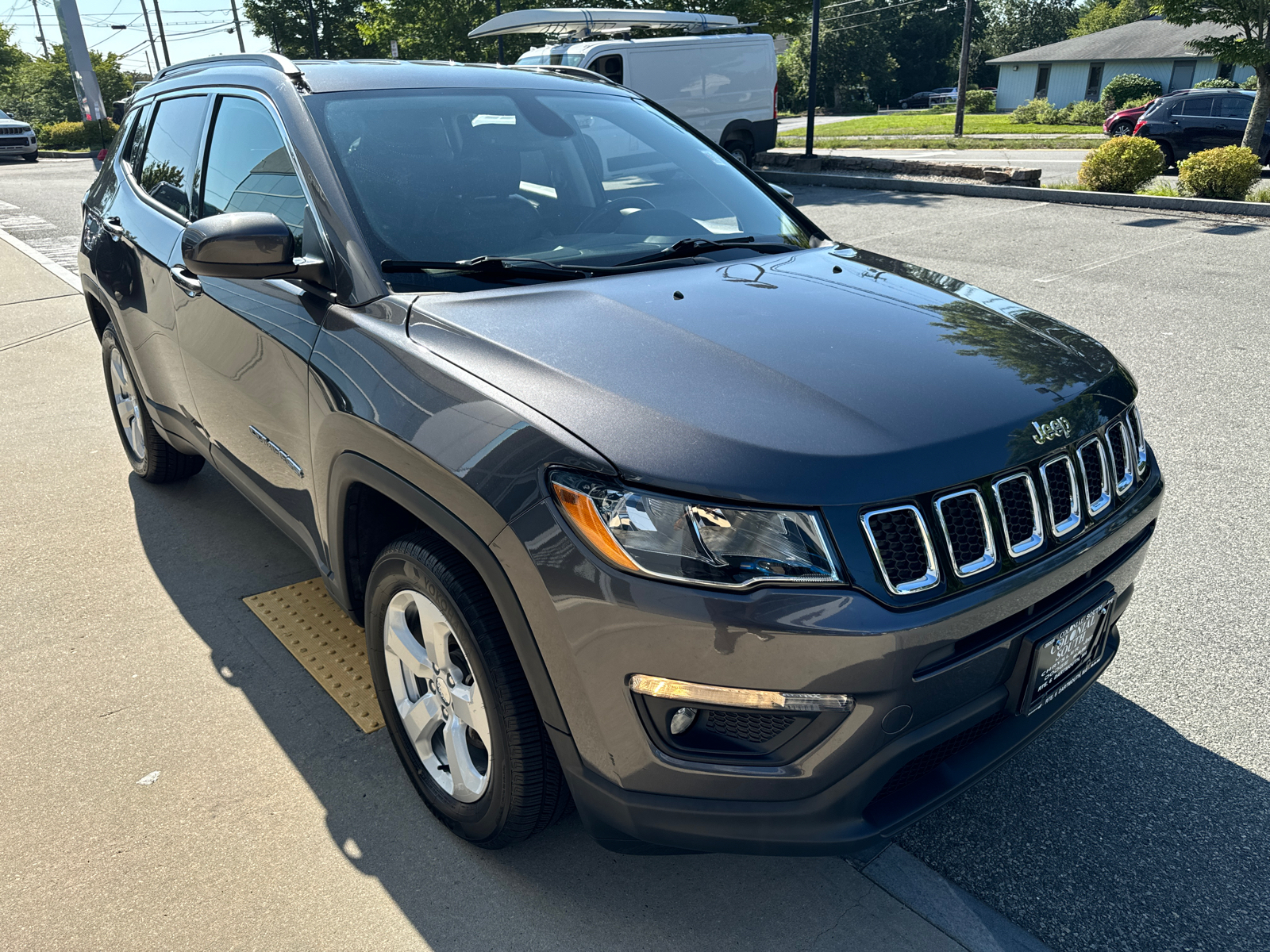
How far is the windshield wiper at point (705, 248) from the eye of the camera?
276 centimetres

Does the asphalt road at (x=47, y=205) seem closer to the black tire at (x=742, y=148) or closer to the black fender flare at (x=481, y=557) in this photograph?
the black fender flare at (x=481, y=557)

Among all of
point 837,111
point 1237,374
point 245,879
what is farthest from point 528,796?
point 837,111

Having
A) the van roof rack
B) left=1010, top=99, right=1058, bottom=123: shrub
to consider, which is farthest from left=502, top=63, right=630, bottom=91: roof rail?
left=1010, top=99, right=1058, bottom=123: shrub

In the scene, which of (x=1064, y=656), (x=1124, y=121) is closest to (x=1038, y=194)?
(x=1124, y=121)

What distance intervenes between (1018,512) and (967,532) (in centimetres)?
16

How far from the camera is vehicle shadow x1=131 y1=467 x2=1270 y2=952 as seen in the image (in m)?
2.13

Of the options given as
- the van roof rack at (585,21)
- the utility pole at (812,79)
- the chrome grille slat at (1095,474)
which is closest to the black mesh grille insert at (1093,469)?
the chrome grille slat at (1095,474)

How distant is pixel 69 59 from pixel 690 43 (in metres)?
A: 25.2

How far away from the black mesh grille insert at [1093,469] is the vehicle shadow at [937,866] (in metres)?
0.87

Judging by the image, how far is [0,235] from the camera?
13.3m

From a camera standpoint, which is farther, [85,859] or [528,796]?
[85,859]

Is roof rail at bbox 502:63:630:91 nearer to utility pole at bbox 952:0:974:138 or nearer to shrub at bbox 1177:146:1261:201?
shrub at bbox 1177:146:1261:201

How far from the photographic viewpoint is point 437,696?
2.32 meters

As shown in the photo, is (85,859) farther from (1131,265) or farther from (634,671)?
(1131,265)
